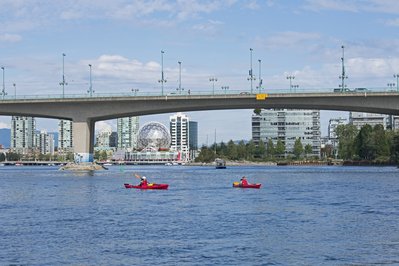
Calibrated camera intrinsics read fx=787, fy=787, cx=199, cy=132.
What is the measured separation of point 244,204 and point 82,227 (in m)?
18.6

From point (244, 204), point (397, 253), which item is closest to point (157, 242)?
point (397, 253)

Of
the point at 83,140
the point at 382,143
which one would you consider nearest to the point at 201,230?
the point at 83,140

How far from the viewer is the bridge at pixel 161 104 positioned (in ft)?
387

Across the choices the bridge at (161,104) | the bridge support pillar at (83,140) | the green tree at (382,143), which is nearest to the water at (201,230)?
the bridge at (161,104)

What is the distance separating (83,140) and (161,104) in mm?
15223

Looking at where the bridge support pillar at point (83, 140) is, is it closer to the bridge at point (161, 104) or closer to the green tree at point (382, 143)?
the bridge at point (161, 104)

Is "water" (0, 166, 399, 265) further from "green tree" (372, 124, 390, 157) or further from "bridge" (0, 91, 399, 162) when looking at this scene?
"green tree" (372, 124, 390, 157)

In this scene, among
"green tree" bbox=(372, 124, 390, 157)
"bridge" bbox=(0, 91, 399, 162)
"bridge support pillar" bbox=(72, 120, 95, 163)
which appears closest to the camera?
"bridge" bbox=(0, 91, 399, 162)

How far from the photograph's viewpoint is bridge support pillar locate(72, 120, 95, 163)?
12838 centimetres

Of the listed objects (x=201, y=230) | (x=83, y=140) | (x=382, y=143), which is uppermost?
(x=382, y=143)

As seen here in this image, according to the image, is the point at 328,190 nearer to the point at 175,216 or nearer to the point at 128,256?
the point at 175,216

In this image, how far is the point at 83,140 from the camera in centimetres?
13012

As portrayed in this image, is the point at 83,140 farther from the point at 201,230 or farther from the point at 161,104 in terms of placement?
the point at 201,230

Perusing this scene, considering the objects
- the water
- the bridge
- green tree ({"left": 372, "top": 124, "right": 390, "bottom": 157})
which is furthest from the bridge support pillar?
green tree ({"left": 372, "top": 124, "right": 390, "bottom": 157})
